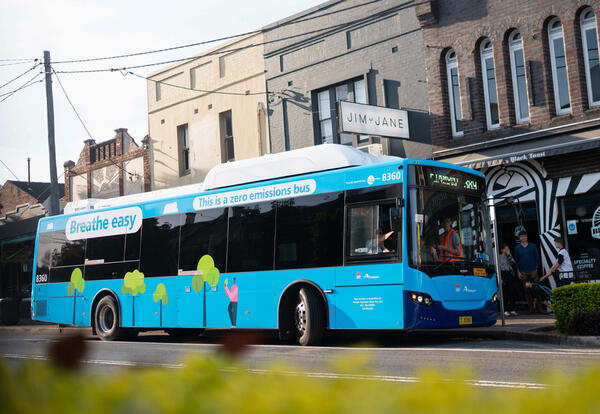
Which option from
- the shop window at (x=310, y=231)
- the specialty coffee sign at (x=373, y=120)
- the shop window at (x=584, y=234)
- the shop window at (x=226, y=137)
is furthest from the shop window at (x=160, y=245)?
the shop window at (x=226, y=137)

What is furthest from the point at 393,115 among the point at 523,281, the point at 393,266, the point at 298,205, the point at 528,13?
the point at 393,266

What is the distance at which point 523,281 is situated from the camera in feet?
57.7

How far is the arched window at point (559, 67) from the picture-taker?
18141mm

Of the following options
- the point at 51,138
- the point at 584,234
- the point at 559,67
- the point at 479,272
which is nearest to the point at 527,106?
the point at 559,67

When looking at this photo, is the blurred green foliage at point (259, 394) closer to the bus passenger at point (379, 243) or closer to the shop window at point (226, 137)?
the bus passenger at point (379, 243)

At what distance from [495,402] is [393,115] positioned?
18850mm

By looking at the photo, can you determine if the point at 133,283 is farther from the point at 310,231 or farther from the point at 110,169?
the point at 110,169

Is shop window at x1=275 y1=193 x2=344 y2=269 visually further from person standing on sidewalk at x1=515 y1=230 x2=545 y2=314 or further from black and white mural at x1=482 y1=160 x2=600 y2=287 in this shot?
black and white mural at x1=482 y1=160 x2=600 y2=287

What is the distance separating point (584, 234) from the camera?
58.7 ft

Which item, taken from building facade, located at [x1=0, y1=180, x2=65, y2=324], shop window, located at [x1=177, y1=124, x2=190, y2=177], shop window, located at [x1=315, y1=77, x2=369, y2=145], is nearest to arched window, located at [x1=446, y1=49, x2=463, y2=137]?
shop window, located at [x1=315, y1=77, x2=369, y2=145]

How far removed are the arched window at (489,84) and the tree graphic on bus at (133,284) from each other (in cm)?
959

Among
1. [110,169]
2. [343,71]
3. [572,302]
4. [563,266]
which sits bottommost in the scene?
[572,302]

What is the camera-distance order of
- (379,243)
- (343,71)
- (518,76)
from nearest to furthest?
1. (379,243)
2. (518,76)
3. (343,71)

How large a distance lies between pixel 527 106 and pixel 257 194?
26.8 feet
